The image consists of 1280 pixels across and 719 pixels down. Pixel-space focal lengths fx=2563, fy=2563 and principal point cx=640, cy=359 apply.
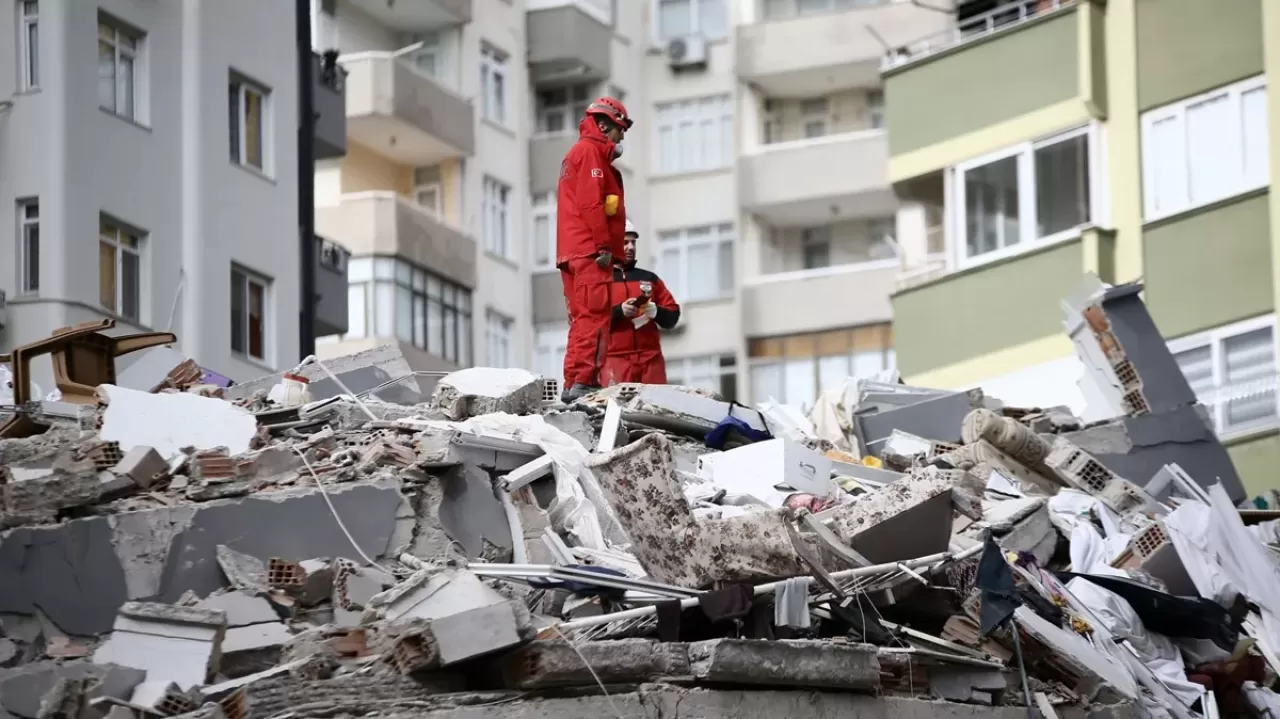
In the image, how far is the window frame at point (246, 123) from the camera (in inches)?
1220

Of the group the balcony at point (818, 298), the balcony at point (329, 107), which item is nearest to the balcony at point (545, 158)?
the balcony at point (818, 298)

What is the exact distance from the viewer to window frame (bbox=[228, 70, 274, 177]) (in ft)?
102

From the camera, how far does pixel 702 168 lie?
46.0m

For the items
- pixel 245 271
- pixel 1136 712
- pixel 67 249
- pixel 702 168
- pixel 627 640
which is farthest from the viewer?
pixel 702 168

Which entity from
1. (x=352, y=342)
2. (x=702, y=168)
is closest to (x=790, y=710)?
(x=352, y=342)

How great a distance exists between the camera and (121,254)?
93.0ft

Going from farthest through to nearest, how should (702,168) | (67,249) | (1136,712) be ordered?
(702,168) → (67,249) → (1136,712)

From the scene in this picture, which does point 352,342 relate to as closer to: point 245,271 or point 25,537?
point 245,271

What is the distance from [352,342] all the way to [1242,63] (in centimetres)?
1716

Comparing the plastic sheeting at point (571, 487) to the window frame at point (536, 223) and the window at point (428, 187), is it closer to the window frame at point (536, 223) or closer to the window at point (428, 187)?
the window at point (428, 187)

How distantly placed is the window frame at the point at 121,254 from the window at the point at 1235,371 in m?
11.2

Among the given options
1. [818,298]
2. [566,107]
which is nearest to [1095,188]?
[818,298]

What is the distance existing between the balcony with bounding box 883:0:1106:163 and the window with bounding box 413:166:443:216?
42.9 ft

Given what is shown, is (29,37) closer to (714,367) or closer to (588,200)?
(588,200)
